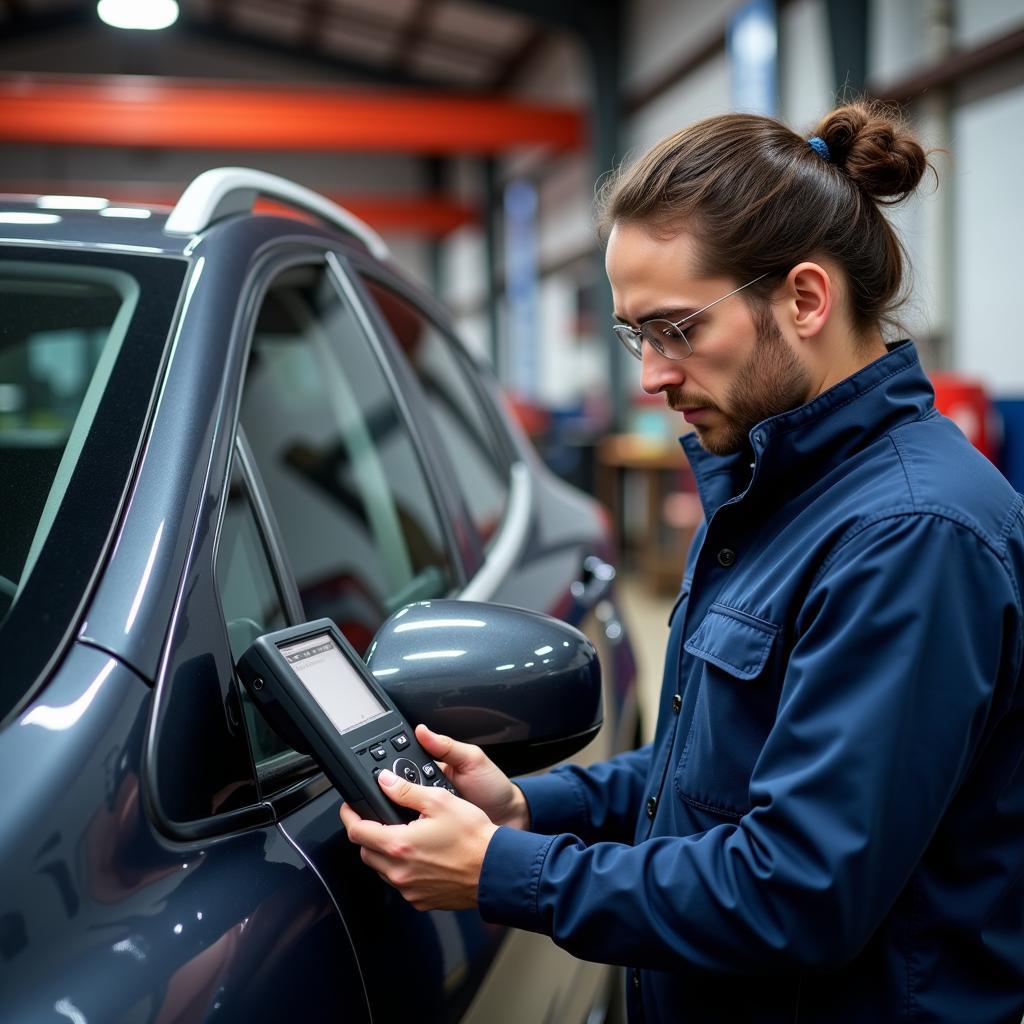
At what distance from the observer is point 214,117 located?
977 centimetres

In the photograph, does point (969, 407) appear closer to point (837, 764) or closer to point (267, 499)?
point (267, 499)

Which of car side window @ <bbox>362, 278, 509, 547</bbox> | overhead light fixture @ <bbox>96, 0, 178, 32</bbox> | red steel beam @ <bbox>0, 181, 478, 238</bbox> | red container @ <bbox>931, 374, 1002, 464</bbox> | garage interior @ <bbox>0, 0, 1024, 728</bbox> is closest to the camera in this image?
car side window @ <bbox>362, 278, 509, 547</bbox>

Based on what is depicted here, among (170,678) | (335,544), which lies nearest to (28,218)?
(170,678)

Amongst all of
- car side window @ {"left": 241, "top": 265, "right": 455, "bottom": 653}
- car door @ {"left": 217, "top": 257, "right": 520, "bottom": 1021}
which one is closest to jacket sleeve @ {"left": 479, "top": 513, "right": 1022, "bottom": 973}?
car door @ {"left": 217, "top": 257, "right": 520, "bottom": 1021}

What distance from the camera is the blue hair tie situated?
3.38ft

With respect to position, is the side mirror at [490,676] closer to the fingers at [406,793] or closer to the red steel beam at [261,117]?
the fingers at [406,793]

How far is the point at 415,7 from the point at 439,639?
13636 millimetres

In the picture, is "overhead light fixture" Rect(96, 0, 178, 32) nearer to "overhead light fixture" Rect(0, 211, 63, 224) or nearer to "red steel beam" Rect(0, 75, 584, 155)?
"red steel beam" Rect(0, 75, 584, 155)

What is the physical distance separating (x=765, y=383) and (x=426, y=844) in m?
0.50

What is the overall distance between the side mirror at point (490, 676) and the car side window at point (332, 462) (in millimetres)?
789

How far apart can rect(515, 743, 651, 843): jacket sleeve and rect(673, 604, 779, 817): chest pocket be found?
216 millimetres

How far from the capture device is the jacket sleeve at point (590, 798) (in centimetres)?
114

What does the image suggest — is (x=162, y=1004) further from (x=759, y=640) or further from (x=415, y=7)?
Result: (x=415, y=7)

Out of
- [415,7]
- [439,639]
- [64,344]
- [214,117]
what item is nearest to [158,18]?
[214,117]
